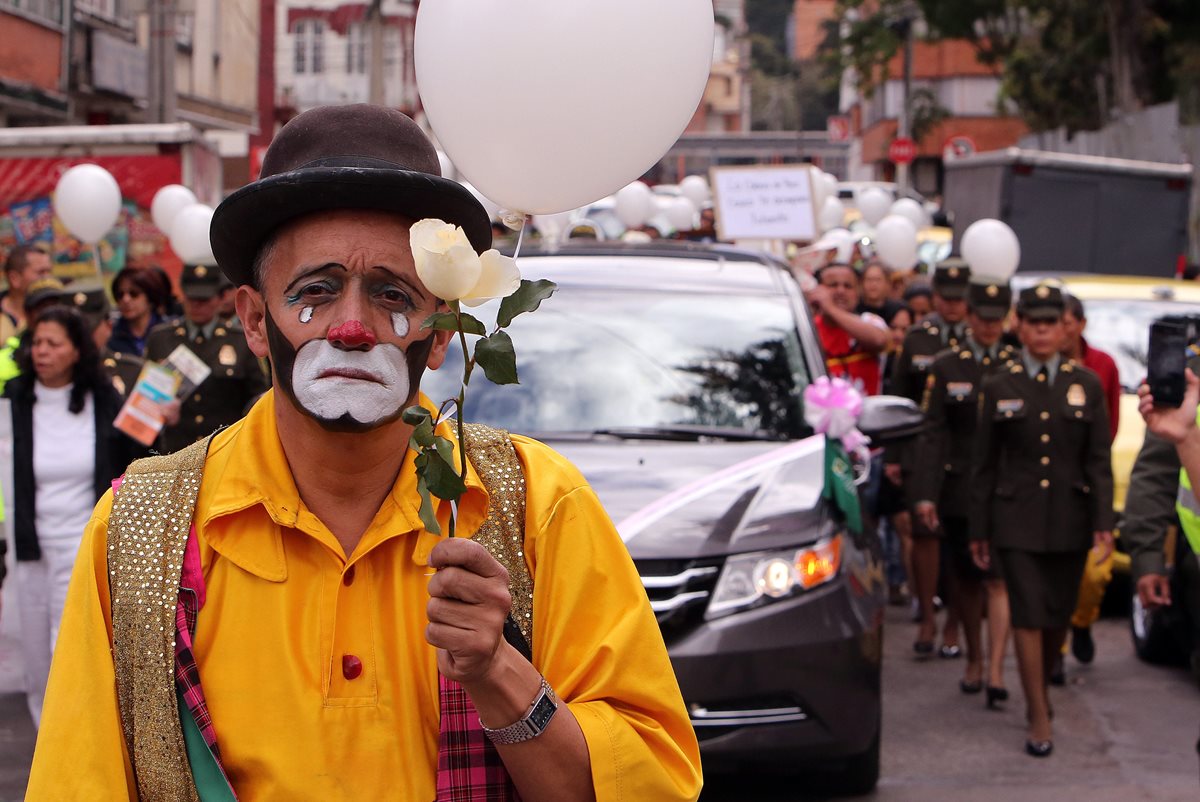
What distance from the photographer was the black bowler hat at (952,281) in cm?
1009

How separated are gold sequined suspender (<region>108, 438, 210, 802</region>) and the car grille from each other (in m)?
3.12

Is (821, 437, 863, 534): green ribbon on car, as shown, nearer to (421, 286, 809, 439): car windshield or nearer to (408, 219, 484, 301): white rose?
(421, 286, 809, 439): car windshield

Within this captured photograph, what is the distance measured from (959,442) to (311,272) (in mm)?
7077

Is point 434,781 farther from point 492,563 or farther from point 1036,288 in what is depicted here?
point 1036,288

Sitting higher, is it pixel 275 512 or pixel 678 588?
pixel 275 512

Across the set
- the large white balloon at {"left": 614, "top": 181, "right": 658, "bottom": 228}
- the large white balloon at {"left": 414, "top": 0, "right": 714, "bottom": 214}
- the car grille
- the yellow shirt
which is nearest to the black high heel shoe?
the car grille

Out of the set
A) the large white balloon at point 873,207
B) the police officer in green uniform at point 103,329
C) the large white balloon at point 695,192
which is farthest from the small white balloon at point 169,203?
the large white balloon at point 695,192

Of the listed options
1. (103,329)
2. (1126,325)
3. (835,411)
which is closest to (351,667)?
(835,411)

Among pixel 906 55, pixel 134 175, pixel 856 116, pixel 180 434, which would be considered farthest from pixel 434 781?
pixel 856 116

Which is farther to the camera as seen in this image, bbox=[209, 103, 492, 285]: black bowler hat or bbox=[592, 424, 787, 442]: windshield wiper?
bbox=[592, 424, 787, 442]: windshield wiper

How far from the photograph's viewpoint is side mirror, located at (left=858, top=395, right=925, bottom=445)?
21.0 feet

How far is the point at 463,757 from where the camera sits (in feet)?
7.84

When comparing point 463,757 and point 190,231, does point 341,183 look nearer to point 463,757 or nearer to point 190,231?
point 463,757

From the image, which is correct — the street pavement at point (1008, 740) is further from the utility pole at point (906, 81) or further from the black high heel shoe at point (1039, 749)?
the utility pole at point (906, 81)
